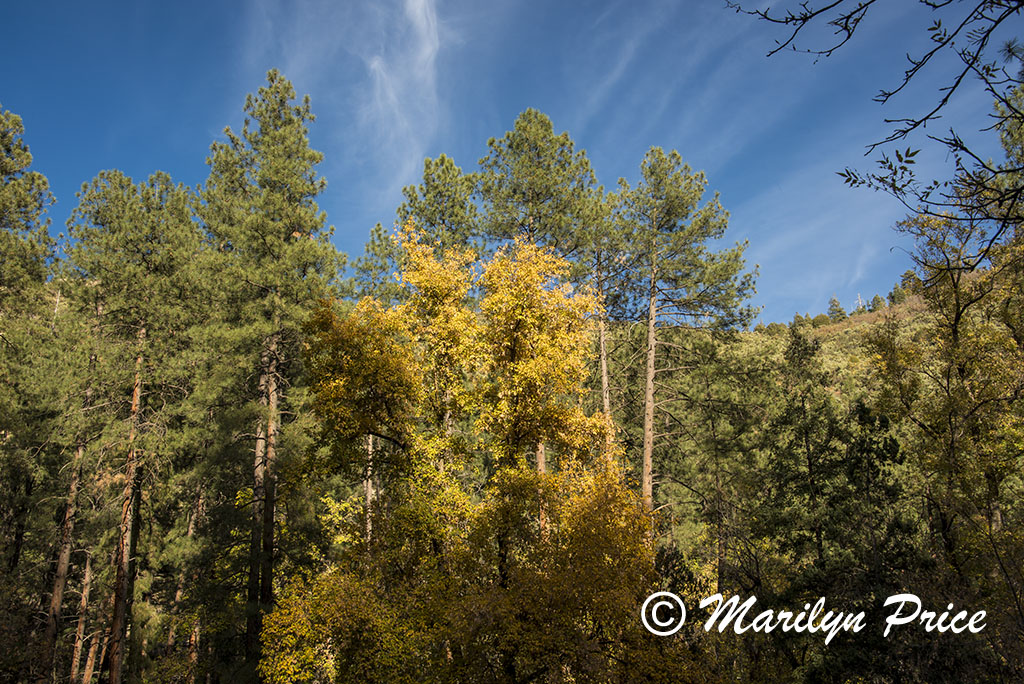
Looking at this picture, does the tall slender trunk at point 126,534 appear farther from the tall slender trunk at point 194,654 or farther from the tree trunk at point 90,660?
the tall slender trunk at point 194,654

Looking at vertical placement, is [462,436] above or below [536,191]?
below

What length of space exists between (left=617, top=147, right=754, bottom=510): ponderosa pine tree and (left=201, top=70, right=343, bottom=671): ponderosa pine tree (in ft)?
31.5

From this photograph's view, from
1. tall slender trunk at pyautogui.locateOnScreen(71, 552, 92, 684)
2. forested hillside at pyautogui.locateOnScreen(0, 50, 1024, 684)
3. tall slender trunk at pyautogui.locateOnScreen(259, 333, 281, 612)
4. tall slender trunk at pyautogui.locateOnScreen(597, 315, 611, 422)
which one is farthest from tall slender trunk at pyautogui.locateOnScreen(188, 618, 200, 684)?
tall slender trunk at pyautogui.locateOnScreen(597, 315, 611, 422)

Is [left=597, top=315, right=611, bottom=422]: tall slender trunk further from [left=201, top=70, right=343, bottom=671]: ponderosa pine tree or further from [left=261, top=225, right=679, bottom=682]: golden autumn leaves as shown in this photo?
[left=201, top=70, right=343, bottom=671]: ponderosa pine tree

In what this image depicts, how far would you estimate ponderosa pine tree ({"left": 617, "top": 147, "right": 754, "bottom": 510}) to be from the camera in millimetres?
15648

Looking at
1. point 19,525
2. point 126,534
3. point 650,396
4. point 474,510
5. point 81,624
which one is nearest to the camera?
point 474,510

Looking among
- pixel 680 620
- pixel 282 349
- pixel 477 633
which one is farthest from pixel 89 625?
pixel 680 620

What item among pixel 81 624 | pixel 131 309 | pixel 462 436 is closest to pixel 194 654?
pixel 81 624

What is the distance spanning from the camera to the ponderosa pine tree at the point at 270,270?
46.5 feet

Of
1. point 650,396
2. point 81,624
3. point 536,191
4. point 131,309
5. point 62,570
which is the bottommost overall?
point 81,624

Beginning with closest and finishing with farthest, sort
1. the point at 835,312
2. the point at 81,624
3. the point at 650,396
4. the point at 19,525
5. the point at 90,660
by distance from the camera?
the point at 650,396
the point at 19,525
the point at 81,624
the point at 90,660
the point at 835,312

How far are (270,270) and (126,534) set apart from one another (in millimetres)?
7633

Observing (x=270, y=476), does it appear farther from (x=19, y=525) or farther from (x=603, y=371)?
(x=19, y=525)

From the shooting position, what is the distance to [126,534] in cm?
1339
